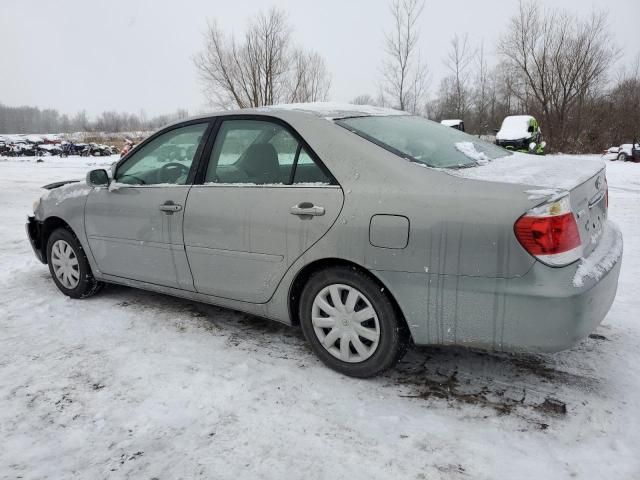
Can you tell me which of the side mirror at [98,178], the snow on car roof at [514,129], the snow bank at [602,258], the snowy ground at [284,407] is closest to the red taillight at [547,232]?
the snow bank at [602,258]

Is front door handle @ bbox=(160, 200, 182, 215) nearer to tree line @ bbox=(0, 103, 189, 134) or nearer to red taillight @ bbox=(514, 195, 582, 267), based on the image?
red taillight @ bbox=(514, 195, 582, 267)

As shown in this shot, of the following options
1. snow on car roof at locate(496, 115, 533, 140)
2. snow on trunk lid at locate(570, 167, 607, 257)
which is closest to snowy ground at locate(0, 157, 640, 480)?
snow on trunk lid at locate(570, 167, 607, 257)

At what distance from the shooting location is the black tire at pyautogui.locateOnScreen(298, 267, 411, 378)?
104 inches

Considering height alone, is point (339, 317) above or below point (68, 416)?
above

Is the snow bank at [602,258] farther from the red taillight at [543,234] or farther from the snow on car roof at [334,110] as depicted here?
the snow on car roof at [334,110]

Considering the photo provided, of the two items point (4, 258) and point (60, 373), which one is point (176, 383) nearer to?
point (60, 373)

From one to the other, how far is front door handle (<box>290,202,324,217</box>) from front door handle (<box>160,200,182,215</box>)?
3.20 feet

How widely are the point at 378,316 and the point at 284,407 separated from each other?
69 cm

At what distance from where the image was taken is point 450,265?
2.40 m

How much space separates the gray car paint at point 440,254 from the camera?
2.27 metres

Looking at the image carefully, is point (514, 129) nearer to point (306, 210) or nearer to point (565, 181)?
point (565, 181)

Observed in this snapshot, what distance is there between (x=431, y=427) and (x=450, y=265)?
2.59ft

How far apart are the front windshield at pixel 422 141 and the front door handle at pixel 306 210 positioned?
19.6 inches

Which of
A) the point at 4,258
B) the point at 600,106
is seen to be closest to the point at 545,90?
the point at 600,106
